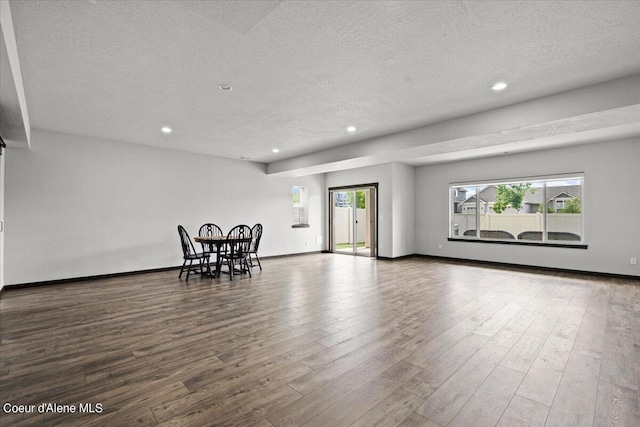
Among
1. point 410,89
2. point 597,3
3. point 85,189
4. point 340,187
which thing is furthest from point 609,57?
point 85,189

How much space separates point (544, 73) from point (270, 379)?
3893mm

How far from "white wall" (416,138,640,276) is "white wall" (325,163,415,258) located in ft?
→ 4.46

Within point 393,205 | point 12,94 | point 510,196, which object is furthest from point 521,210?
point 12,94

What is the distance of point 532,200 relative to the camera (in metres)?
6.77

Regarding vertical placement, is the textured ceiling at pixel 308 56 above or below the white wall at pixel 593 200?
above

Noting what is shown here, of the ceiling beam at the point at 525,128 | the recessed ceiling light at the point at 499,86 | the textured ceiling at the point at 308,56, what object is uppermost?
the textured ceiling at the point at 308,56

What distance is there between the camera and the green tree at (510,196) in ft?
22.6

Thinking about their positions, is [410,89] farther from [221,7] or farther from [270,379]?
[270,379]

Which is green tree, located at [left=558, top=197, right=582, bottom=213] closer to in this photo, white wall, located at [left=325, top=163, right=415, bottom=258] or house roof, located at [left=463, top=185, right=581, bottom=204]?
house roof, located at [left=463, top=185, right=581, bottom=204]

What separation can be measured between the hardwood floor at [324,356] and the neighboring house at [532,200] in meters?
2.21

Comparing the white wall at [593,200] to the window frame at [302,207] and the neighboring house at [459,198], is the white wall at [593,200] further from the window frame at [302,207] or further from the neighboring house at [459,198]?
the window frame at [302,207]

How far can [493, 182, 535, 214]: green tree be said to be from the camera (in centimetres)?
689

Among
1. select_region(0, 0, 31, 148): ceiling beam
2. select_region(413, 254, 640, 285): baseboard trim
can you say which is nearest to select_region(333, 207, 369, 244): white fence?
select_region(413, 254, 640, 285): baseboard trim

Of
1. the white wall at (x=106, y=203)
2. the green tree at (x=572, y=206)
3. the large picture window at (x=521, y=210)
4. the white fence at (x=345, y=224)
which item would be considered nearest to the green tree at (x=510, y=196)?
the large picture window at (x=521, y=210)
